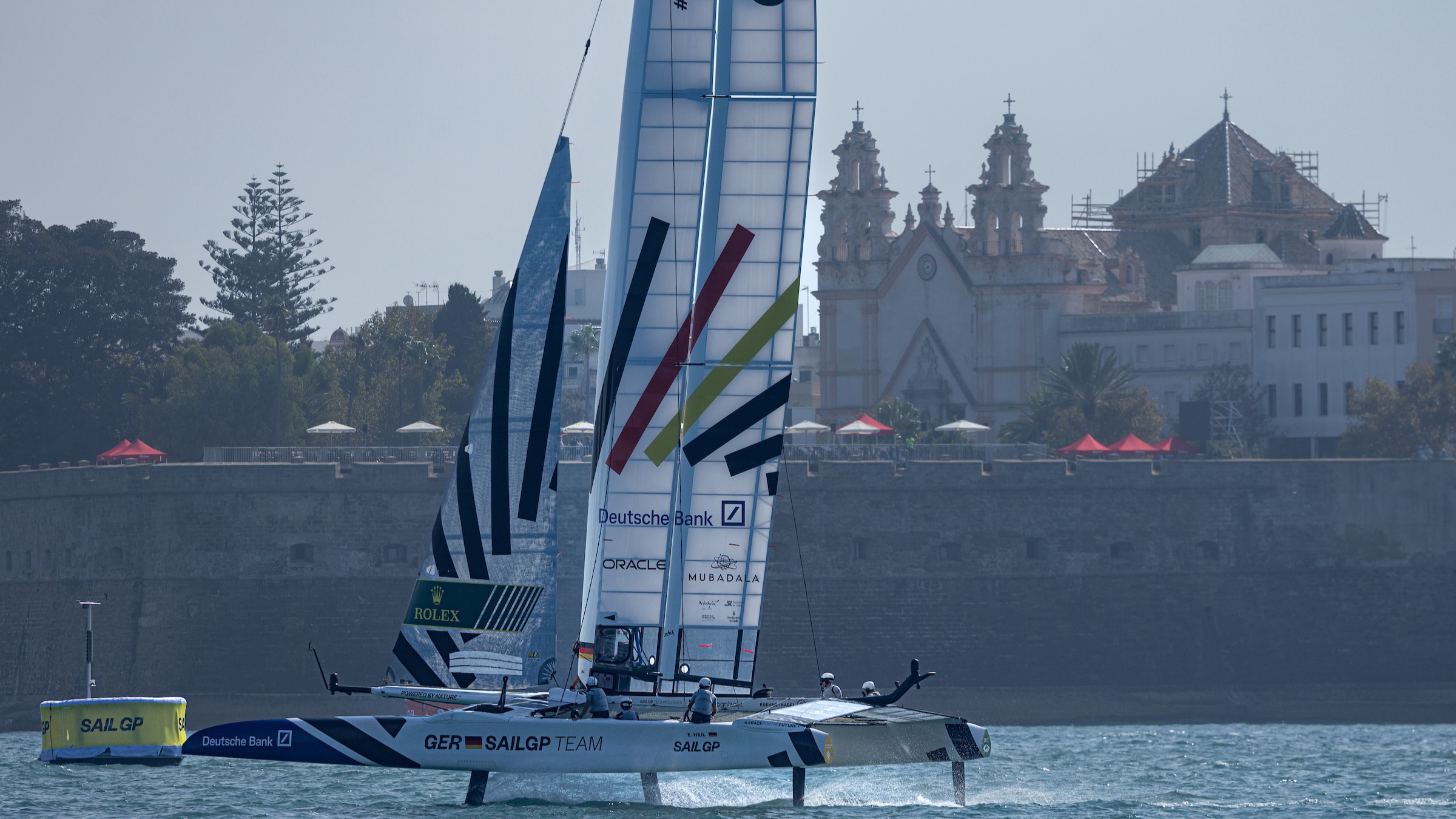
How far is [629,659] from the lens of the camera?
26.3 meters

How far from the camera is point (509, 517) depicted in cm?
2895

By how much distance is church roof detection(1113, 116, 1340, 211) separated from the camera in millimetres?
103938

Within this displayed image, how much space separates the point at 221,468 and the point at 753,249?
34211mm

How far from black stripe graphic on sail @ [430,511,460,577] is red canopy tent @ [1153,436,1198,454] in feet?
163

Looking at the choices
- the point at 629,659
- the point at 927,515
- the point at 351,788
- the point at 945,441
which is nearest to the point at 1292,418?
the point at 945,441

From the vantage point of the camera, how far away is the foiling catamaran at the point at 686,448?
83.9 ft

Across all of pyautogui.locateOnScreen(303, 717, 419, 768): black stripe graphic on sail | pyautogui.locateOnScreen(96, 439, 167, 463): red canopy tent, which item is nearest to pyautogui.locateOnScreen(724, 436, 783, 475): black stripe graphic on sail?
pyautogui.locateOnScreen(303, 717, 419, 768): black stripe graphic on sail

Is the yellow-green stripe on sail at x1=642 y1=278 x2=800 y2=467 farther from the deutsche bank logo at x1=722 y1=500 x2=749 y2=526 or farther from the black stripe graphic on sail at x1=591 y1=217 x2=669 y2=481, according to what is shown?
the deutsche bank logo at x1=722 y1=500 x2=749 y2=526

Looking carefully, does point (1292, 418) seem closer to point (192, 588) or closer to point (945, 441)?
point (945, 441)

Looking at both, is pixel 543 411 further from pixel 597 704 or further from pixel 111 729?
pixel 111 729

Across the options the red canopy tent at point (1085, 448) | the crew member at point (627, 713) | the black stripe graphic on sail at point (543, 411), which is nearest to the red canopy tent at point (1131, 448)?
the red canopy tent at point (1085, 448)

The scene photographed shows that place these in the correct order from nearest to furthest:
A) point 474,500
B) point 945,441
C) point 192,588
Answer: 1. point 474,500
2. point 192,588
3. point 945,441

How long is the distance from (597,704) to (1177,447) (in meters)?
56.3

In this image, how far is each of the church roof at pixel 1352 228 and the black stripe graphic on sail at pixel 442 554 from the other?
78.3 m
